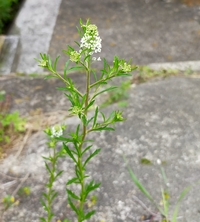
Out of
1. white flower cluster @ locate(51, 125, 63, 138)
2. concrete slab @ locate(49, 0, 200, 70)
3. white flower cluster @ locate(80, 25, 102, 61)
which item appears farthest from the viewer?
concrete slab @ locate(49, 0, 200, 70)

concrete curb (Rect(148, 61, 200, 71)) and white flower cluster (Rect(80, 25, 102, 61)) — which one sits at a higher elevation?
concrete curb (Rect(148, 61, 200, 71))

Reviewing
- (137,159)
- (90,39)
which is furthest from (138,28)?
(90,39)

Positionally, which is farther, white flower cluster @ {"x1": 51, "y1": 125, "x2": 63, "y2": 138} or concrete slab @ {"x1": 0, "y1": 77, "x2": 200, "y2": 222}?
concrete slab @ {"x1": 0, "y1": 77, "x2": 200, "y2": 222}

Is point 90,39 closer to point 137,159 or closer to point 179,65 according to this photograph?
point 137,159

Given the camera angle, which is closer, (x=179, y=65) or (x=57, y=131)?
(x=57, y=131)

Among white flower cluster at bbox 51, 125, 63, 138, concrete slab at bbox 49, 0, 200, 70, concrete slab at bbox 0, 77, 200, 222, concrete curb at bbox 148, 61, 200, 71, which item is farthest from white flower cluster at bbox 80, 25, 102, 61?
concrete slab at bbox 49, 0, 200, 70

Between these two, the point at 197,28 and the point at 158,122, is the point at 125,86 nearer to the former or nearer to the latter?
the point at 158,122

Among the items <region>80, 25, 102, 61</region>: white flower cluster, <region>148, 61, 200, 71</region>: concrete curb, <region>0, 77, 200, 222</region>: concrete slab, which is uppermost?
<region>148, 61, 200, 71</region>: concrete curb

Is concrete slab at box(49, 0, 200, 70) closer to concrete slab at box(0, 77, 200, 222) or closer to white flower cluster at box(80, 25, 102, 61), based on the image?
concrete slab at box(0, 77, 200, 222)

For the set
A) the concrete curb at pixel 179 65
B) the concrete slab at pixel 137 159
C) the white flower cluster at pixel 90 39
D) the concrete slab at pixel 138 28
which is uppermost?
the concrete slab at pixel 138 28

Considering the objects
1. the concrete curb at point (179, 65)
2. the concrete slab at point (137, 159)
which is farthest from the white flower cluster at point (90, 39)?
the concrete curb at point (179, 65)

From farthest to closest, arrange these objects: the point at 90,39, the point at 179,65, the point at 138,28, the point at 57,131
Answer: the point at 138,28, the point at 179,65, the point at 57,131, the point at 90,39

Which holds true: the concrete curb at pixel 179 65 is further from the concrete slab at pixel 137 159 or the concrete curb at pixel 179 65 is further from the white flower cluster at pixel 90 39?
the white flower cluster at pixel 90 39

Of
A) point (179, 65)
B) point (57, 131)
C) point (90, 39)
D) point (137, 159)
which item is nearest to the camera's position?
point (90, 39)
